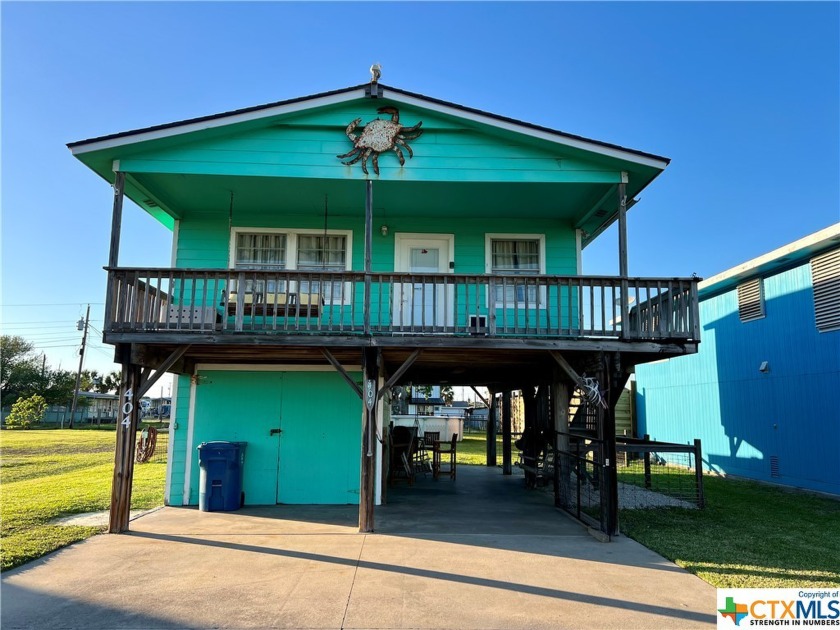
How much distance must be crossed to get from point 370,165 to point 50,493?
9.04m

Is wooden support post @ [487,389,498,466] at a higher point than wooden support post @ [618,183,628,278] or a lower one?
lower

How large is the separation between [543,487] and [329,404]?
5478 mm

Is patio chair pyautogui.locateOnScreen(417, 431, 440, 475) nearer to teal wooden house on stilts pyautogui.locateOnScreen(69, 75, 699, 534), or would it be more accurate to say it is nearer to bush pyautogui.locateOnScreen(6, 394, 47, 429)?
teal wooden house on stilts pyautogui.locateOnScreen(69, 75, 699, 534)

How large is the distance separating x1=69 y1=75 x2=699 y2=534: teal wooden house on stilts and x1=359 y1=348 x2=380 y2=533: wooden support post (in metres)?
0.03

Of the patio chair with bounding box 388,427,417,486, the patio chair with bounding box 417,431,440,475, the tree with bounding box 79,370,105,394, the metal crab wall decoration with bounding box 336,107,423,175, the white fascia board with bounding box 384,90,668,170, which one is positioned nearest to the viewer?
the white fascia board with bounding box 384,90,668,170

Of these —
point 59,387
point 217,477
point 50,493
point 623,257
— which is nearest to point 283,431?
point 217,477

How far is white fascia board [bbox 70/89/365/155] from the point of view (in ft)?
27.6

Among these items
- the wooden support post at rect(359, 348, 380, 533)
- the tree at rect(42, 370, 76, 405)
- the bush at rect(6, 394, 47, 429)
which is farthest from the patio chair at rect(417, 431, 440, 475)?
the tree at rect(42, 370, 76, 405)

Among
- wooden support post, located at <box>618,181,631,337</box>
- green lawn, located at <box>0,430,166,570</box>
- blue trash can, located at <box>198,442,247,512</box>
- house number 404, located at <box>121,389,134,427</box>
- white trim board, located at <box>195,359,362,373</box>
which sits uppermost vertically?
wooden support post, located at <box>618,181,631,337</box>

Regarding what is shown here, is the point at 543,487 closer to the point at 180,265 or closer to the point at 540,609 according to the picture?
the point at 540,609

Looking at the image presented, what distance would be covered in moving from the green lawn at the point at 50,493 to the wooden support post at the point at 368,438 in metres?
3.68

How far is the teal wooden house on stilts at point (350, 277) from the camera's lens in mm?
8148

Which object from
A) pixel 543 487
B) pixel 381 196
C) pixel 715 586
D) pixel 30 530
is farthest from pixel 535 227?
pixel 30 530

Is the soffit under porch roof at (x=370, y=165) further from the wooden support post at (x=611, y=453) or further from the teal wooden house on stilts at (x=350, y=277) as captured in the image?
the wooden support post at (x=611, y=453)
